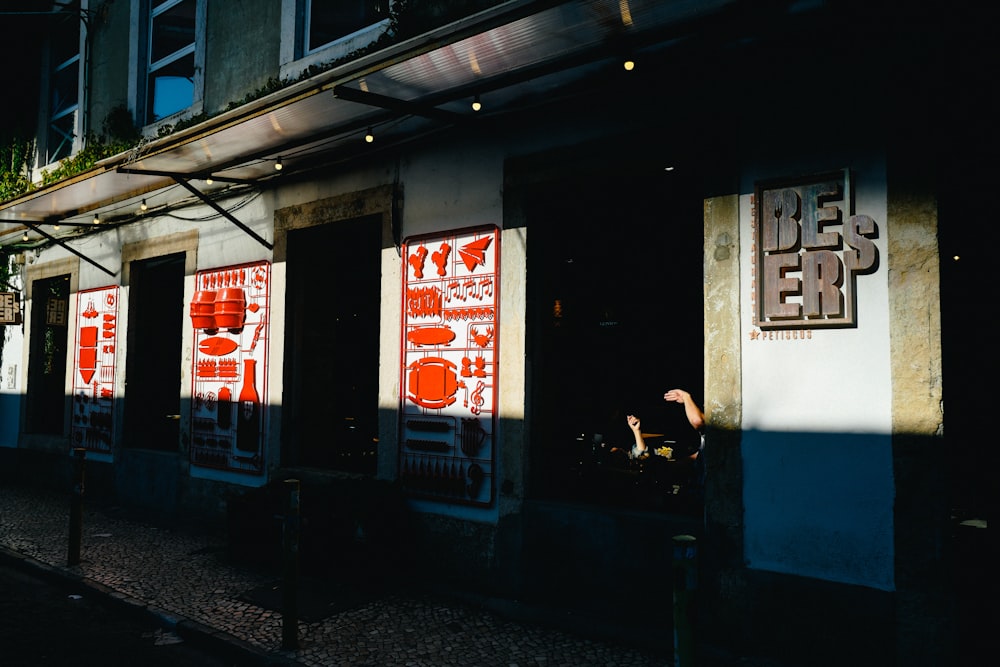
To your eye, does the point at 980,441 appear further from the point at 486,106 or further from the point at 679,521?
the point at 486,106

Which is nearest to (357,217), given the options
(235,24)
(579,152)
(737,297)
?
(579,152)

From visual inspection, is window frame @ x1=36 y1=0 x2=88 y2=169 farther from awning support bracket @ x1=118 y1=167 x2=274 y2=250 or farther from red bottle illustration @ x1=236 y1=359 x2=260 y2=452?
red bottle illustration @ x1=236 y1=359 x2=260 y2=452

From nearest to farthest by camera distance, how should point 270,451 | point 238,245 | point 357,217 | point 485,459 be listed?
1. point 485,459
2. point 357,217
3. point 270,451
4. point 238,245

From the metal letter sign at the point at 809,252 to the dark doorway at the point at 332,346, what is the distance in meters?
4.65

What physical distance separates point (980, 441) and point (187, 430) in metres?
9.18

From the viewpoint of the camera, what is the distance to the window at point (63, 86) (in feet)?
43.3

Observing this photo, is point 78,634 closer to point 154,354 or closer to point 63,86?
point 154,354

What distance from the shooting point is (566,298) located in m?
6.82

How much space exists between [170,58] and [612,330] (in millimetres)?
8219

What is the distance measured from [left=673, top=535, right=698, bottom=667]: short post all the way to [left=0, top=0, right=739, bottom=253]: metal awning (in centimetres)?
310

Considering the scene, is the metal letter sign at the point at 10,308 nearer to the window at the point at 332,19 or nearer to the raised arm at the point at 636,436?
the window at the point at 332,19

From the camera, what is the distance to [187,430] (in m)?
9.88

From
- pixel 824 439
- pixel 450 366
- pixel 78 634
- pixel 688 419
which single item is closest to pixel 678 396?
pixel 688 419

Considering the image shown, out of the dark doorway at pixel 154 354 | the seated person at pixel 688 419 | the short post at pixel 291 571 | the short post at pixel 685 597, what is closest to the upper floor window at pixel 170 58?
the dark doorway at pixel 154 354
